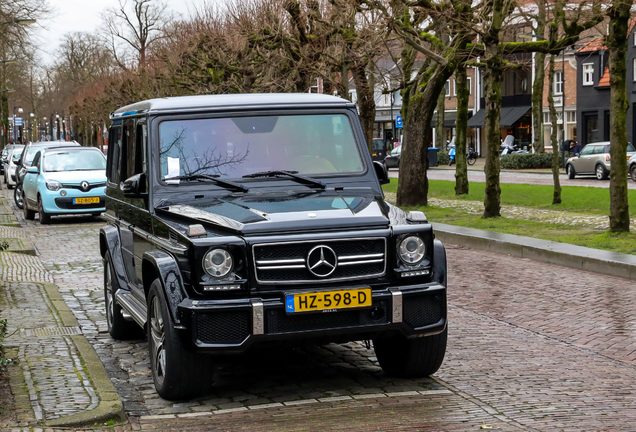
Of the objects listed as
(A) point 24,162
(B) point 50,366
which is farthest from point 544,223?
(A) point 24,162

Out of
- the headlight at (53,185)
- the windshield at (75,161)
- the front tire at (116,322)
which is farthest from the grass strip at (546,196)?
the front tire at (116,322)

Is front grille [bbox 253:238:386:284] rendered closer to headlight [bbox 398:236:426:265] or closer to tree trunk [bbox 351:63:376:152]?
headlight [bbox 398:236:426:265]

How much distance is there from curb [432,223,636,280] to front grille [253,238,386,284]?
701 centimetres

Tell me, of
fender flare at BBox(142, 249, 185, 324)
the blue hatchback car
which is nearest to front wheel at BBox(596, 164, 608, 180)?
the blue hatchback car

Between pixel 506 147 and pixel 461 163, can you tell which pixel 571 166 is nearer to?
pixel 461 163

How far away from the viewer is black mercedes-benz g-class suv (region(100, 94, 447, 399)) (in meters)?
5.21

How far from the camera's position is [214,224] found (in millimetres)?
5398

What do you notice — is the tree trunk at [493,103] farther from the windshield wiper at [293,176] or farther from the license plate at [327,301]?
the license plate at [327,301]

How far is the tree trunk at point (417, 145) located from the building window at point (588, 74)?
3799 centimetres

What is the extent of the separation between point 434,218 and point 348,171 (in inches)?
527

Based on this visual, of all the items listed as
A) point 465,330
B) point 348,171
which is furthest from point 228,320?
point 465,330

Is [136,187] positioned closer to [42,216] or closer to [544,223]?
[544,223]

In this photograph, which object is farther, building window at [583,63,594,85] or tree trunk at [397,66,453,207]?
building window at [583,63,594,85]

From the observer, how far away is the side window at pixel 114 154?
7.78m
